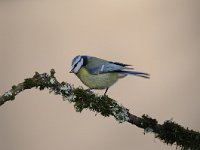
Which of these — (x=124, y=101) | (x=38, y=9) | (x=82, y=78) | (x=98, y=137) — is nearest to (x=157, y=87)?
(x=124, y=101)

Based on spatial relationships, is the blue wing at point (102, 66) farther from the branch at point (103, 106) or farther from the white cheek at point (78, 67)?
the branch at point (103, 106)

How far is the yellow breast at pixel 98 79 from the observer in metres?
0.98

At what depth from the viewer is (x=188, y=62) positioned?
7.18ft

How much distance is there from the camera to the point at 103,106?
79 cm

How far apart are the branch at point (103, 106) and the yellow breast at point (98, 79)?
170 mm

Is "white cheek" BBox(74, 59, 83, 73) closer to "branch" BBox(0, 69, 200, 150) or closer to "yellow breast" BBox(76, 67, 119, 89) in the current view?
"yellow breast" BBox(76, 67, 119, 89)

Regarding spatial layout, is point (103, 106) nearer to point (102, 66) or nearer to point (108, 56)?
point (102, 66)

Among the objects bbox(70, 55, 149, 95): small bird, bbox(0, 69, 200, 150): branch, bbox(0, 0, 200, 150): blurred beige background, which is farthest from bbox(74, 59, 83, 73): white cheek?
bbox(0, 0, 200, 150): blurred beige background

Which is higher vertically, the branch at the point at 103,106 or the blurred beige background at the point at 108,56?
the blurred beige background at the point at 108,56

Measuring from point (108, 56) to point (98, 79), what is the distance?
1.14 m

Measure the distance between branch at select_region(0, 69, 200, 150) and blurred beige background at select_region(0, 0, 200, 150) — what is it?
4.30ft

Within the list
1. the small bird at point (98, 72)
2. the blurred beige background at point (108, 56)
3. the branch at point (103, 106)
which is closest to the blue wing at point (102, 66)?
the small bird at point (98, 72)

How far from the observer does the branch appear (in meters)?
0.78

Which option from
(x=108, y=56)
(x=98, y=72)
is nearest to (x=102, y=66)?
(x=98, y=72)
